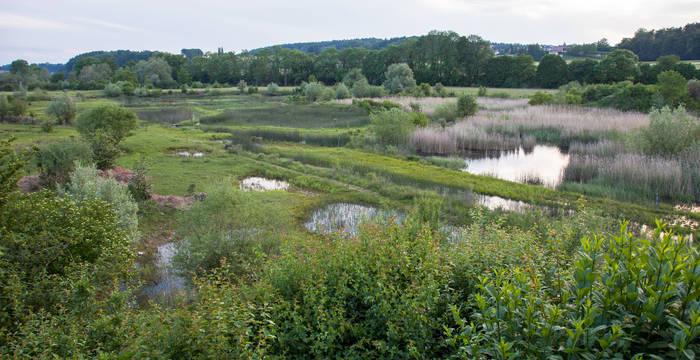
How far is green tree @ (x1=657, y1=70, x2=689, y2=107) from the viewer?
37.5 m

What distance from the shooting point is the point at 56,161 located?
55.0ft

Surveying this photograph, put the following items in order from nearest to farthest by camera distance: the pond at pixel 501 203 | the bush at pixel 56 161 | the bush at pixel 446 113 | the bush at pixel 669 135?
the pond at pixel 501 203 → the bush at pixel 56 161 → the bush at pixel 669 135 → the bush at pixel 446 113

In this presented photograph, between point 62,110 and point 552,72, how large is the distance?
78.8 m

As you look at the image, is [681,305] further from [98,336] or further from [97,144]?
[97,144]

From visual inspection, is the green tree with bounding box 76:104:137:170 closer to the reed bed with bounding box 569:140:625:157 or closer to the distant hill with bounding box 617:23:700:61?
the reed bed with bounding box 569:140:625:157

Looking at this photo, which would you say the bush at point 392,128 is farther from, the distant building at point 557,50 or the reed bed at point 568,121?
the distant building at point 557,50

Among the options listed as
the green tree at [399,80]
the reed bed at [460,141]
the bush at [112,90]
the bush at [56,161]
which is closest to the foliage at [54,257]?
the bush at [56,161]

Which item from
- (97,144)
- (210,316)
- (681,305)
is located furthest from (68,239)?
(97,144)

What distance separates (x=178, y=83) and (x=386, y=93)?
219 feet

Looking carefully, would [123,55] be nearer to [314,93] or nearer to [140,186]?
[314,93]

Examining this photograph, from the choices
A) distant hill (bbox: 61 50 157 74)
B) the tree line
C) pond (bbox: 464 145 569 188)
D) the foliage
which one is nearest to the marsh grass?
pond (bbox: 464 145 569 188)

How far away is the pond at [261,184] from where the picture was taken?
20211mm

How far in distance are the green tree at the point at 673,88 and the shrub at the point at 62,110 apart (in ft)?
189

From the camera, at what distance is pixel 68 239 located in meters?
7.08
